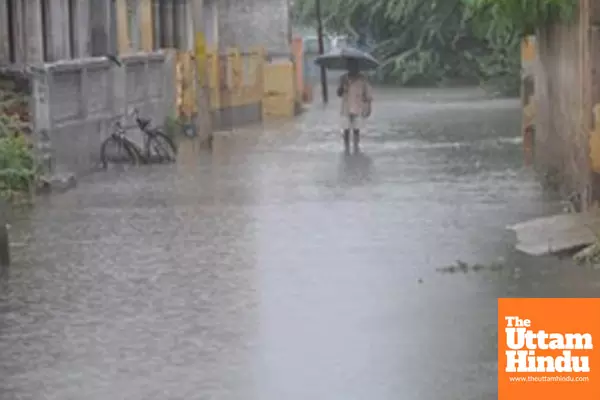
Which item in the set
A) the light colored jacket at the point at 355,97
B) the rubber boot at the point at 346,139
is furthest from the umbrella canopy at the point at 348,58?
the rubber boot at the point at 346,139

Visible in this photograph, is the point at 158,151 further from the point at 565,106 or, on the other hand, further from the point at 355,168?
the point at 565,106

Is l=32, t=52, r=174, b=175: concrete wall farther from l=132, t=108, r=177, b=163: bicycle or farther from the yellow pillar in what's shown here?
the yellow pillar

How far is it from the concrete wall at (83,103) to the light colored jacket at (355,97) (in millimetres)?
3723

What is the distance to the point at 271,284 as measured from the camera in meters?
11.7

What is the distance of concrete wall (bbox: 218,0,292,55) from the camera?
4288 centimetres

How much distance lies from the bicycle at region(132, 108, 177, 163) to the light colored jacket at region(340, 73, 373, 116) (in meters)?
3.26

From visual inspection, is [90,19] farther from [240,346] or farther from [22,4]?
[240,346]

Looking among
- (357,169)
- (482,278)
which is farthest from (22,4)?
(482,278)

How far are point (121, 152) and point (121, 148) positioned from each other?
0.08 metres

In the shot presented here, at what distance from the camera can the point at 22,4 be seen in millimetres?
23859

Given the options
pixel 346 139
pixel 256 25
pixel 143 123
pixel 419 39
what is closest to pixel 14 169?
pixel 143 123

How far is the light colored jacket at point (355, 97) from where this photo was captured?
2553cm

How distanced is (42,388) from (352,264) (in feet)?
15.4

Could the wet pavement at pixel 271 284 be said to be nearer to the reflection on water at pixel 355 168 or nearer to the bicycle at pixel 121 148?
the reflection on water at pixel 355 168
